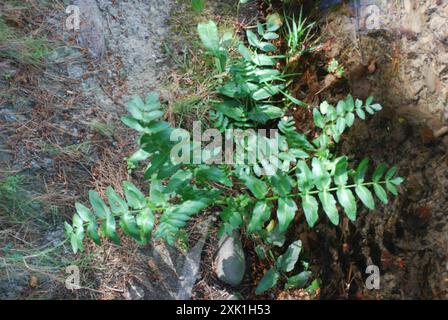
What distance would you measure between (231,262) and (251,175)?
0.55 meters

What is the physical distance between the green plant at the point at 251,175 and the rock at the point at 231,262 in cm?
8

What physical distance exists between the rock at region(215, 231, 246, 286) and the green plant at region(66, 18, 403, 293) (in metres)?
0.08

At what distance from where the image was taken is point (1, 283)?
2150 millimetres

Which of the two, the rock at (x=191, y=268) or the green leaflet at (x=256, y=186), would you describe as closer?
the green leaflet at (x=256, y=186)

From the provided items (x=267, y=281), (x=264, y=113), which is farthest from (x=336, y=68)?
(x=267, y=281)

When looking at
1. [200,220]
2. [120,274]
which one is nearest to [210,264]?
[200,220]

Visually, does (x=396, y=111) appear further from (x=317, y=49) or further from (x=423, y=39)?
(x=317, y=49)

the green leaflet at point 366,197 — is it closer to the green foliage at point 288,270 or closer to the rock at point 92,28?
the green foliage at point 288,270

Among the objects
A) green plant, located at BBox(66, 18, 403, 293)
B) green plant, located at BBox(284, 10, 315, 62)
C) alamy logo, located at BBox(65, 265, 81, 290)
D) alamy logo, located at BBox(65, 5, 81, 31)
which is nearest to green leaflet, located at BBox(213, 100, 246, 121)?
green plant, located at BBox(66, 18, 403, 293)

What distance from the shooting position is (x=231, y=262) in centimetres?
226

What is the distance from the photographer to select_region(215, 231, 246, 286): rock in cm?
226

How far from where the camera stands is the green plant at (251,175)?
5.60 ft

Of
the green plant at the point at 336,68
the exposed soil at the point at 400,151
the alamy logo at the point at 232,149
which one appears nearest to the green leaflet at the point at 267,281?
the exposed soil at the point at 400,151
